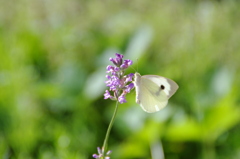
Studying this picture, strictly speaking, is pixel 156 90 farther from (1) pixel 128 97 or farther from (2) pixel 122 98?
(1) pixel 128 97

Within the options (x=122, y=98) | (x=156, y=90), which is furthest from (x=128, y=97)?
(x=122, y=98)

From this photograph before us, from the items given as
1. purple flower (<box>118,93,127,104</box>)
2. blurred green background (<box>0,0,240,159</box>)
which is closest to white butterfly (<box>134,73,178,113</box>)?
purple flower (<box>118,93,127,104</box>)

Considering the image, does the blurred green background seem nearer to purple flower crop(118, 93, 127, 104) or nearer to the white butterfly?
the white butterfly

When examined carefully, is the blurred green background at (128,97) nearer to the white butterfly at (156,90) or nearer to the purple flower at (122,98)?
the white butterfly at (156,90)

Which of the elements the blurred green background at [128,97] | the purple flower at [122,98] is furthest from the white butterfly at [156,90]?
the blurred green background at [128,97]

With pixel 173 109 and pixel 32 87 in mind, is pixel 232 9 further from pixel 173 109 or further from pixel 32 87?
pixel 32 87

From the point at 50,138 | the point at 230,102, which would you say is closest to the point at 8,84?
the point at 50,138
